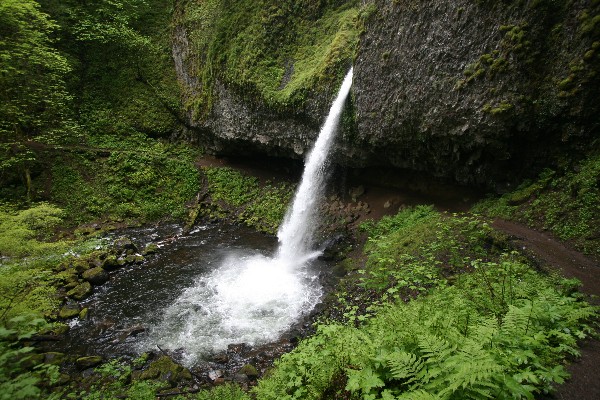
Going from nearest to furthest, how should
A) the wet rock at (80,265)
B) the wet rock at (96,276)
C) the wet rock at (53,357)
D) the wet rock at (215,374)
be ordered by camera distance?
1. the wet rock at (215,374)
2. the wet rock at (53,357)
3. the wet rock at (96,276)
4. the wet rock at (80,265)

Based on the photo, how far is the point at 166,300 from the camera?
10.4 m

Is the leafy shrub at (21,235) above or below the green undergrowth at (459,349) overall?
below

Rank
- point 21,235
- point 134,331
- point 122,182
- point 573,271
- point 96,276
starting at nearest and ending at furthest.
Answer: point 573,271
point 21,235
point 134,331
point 96,276
point 122,182

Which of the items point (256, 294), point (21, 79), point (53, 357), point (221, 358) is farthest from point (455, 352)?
point (21, 79)

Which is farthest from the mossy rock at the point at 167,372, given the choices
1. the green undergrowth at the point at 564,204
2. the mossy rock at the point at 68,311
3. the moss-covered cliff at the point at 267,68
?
the moss-covered cliff at the point at 267,68

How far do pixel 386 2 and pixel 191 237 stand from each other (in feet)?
43.0

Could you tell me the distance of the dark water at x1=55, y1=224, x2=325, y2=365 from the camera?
8.46 meters

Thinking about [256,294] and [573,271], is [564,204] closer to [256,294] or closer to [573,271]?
[573,271]

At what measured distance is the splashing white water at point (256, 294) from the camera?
8625 millimetres

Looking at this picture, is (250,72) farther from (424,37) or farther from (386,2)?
(424,37)

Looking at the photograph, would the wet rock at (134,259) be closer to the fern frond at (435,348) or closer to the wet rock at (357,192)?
the wet rock at (357,192)

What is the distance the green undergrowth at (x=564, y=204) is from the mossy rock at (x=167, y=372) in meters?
9.49

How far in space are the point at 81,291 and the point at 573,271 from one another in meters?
13.7

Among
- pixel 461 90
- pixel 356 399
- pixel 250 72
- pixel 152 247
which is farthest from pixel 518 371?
pixel 250 72
